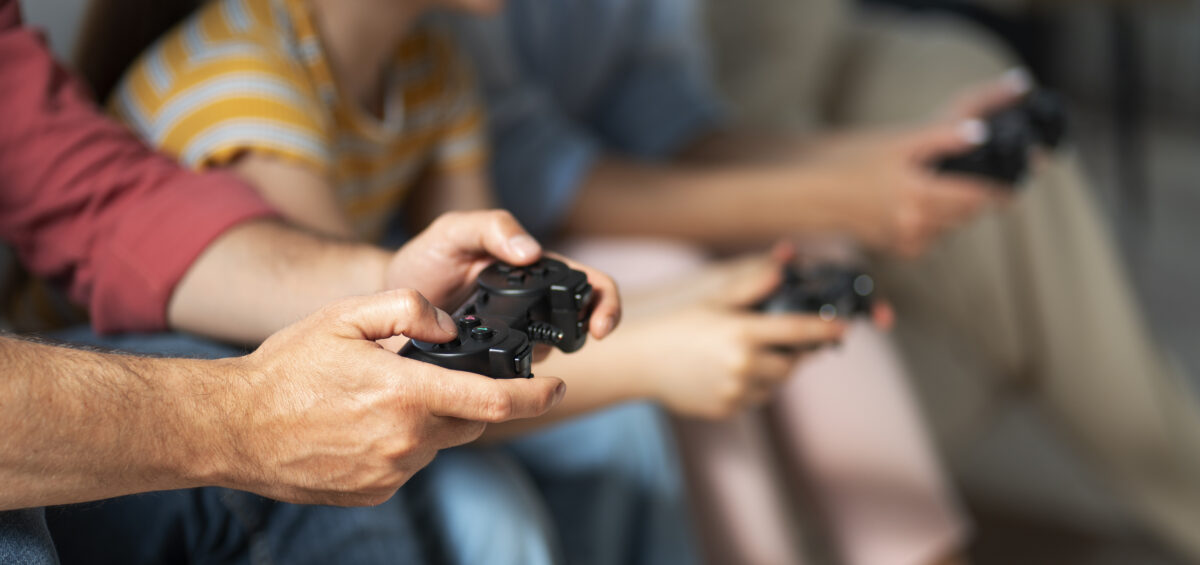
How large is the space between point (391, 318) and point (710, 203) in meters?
0.61

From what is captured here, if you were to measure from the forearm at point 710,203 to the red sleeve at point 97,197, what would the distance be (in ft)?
1.41

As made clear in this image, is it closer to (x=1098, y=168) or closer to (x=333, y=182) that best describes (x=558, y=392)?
(x=333, y=182)

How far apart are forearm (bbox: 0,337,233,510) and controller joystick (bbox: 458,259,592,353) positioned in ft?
0.31

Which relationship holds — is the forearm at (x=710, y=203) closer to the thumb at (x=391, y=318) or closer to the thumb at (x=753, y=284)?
the thumb at (x=753, y=284)

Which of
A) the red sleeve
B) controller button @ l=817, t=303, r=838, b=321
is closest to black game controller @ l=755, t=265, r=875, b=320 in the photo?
controller button @ l=817, t=303, r=838, b=321

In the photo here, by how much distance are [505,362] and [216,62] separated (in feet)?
1.09

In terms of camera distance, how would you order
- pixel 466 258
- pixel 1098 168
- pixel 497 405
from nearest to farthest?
pixel 497 405
pixel 466 258
pixel 1098 168

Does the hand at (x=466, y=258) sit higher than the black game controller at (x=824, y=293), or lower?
higher

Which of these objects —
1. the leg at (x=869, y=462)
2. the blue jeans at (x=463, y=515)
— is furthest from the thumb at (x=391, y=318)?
the leg at (x=869, y=462)

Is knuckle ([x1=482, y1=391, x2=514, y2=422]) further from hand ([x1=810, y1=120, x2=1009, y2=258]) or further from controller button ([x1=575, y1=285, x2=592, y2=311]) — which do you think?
hand ([x1=810, y1=120, x2=1009, y2=258])

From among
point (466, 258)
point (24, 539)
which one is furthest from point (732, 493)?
point (24, 539)

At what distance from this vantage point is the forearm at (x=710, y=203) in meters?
0.92

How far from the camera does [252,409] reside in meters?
0.36

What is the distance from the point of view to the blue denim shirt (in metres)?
0.90
